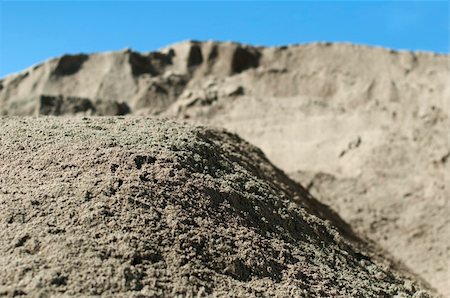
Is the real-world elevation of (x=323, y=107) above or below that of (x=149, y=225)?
above

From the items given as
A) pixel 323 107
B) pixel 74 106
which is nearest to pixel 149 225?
pixel 323 107

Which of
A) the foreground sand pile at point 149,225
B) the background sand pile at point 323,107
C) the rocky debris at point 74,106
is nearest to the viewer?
the foreground sand pile at point 149,225

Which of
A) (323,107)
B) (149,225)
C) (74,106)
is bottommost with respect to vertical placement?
(149,225)

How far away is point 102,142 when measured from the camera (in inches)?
188

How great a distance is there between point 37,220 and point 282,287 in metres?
1.55

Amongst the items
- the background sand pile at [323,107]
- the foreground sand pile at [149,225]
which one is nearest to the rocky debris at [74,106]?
the background sand pile at [323,107]

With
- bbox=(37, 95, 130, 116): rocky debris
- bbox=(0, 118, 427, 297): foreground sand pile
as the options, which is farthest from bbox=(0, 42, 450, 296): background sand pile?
bbox=(0, 118, 427, 297): foreground sand pile

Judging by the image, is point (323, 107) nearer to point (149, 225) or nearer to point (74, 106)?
point (74, 106)

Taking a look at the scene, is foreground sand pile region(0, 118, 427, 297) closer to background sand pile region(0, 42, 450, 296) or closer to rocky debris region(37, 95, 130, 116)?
background sand pile region(0, 42, 450, 296)

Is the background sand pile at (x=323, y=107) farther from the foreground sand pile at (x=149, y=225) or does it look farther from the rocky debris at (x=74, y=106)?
the foreground sand pile at (x=149, y=225)

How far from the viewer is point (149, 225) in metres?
3.83

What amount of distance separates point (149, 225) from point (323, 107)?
1178 cm

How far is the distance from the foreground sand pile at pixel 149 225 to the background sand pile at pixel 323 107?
3.24 m

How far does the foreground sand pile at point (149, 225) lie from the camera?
3.42 meters
